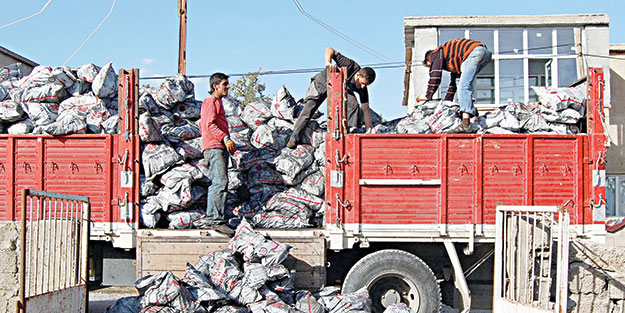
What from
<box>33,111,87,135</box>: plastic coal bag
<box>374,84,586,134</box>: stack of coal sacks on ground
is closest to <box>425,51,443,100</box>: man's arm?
<box>374,84,586,134</box>: stack of coal sacks on ground

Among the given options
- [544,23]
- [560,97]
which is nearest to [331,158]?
[560,97]

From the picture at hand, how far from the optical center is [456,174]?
637 centimetres

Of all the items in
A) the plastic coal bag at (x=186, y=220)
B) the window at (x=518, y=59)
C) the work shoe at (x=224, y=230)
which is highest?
the window at (x=518, y=59)

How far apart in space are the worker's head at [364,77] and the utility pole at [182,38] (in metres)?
5.49

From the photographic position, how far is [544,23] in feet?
46.0

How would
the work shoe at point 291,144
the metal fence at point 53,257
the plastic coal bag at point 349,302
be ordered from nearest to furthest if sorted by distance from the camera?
the metal fence at point 53,257
the plastic coal bag at point 349,302
the work shoe at point 291,144

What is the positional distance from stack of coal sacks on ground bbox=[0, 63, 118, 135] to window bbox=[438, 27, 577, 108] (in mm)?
8699

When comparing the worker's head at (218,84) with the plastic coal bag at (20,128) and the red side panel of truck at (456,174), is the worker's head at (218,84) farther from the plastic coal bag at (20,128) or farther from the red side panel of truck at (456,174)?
the plastic coal bag at (20,128)

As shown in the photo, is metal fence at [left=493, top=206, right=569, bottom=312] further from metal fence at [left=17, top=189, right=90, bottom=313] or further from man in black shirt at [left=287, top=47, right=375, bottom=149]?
metal fence at [left=17, top=189, right=90, bottom=313]

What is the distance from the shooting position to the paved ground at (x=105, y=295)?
21.4ft

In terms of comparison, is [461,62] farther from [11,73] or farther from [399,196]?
[11,73]

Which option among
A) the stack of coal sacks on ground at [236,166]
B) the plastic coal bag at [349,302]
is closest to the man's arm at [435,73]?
the stack of coal sacks on ground at [236,166]

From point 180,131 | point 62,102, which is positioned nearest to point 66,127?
point 62,102

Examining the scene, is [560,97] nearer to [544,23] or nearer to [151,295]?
[151,295]
